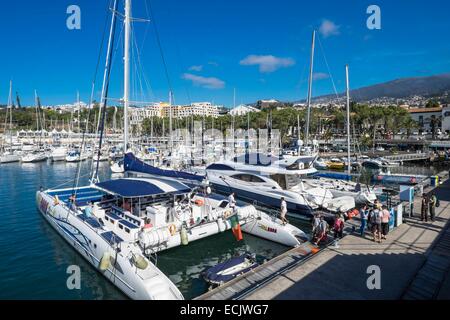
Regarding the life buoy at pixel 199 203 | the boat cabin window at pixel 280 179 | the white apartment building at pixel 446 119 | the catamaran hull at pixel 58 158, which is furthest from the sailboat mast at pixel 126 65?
the white apartment building at pixel 446 119

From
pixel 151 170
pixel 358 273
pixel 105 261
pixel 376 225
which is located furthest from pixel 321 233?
pixel 151 170

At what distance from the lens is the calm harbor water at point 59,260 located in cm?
948

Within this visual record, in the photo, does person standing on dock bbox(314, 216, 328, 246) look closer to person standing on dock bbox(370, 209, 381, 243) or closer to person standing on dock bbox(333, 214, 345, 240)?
person standing on dock bbox(333, 214, 345, 240)

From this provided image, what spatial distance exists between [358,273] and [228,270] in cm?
393

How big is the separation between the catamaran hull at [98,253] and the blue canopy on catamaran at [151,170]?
3.82 metres

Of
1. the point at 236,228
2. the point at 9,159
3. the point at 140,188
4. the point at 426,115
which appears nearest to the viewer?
the point at 140,188

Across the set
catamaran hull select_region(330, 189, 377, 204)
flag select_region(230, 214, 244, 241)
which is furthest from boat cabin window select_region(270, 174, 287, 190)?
flag select_region(230, 214, 244, 241)

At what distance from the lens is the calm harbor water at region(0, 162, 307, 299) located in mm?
9484

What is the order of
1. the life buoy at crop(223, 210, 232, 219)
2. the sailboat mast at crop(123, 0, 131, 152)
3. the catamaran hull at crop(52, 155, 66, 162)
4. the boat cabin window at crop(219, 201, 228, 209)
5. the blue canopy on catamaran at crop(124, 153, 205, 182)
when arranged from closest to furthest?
the life buoy at crop(223, 210, 232, 219), the blue canopy on catamaran at crop(124, 153, 205, 182), the boat cabin window at crop(219, 201, 228, 209), the sailboat mast at crop(123, 0, 131, 152), the catamaran hull at crop(52, 155, 66, 162)

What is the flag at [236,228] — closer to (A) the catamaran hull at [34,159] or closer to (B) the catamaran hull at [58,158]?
(B) the catamaran hull at [58,158]

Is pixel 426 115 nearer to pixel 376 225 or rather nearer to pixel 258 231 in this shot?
pixel 376 225

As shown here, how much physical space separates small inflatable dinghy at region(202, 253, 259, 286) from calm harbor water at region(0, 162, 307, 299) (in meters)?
0.45

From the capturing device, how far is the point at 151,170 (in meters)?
15.3
